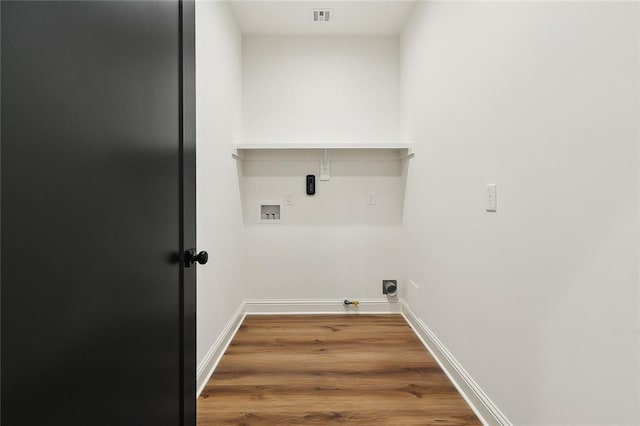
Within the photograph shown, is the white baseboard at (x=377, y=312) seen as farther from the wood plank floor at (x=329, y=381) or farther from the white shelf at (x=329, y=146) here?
the white shelf at (x=329, y=146)

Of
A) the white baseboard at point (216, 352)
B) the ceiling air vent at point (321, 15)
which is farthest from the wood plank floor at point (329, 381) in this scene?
the ceiling air vent at point (321, 15)

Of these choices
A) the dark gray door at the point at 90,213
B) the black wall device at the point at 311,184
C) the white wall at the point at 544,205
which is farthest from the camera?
the black wall device at the point at 311,184

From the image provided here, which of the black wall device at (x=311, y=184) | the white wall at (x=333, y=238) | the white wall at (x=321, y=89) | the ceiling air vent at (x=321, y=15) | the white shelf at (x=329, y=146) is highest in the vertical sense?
the ceiling air vent at (x=321, y=15)

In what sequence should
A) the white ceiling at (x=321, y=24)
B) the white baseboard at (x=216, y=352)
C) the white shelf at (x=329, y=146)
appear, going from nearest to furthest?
the white baseboard at (x=216, y=352), the white ceiling at (x=321, y=24), the white shelf at (x=329, y=146)

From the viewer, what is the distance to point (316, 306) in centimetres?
310

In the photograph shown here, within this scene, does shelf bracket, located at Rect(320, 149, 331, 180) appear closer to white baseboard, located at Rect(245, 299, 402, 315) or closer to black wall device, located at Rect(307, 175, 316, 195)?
black wall device, located at Rect(307, 175, 316, 195)

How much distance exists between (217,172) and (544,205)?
177cm

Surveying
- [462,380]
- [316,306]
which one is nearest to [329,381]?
[462,380]

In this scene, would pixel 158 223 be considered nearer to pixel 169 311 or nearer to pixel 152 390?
pixel 169 311

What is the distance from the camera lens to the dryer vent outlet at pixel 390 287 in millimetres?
3074

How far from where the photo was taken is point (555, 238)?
112 centimetres

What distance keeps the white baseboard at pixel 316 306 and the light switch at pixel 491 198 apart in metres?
1.77

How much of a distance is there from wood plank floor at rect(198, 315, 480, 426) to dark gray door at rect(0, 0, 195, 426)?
2.61 feet

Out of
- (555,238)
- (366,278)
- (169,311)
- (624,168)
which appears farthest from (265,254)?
(624,168)
